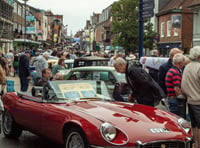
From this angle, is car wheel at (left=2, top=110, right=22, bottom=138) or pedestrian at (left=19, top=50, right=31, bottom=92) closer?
car wheel at (left=2, top=110, right=22, bottom=138)

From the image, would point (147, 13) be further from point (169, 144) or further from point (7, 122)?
point (169, 144)

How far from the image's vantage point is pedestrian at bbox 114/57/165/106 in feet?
23.5

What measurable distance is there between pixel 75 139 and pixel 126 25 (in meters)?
35.5

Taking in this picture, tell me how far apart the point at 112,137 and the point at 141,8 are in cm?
1001

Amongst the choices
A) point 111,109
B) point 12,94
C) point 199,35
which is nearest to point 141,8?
point 12,94

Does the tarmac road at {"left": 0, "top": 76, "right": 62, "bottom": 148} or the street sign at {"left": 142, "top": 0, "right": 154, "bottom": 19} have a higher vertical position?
the street sign at {"left": 142, "top": 0, "right": 154, "bottom": 19}

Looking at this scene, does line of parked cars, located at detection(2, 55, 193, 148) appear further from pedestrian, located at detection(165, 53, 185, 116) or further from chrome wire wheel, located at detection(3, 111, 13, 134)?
pedestrian, located at detection(165, 53, 185, 116)

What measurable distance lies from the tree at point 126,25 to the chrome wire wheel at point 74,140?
114 feet

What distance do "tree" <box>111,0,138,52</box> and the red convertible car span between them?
33.2m

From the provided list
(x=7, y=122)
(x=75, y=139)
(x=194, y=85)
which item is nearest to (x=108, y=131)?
(x=75, y=139)

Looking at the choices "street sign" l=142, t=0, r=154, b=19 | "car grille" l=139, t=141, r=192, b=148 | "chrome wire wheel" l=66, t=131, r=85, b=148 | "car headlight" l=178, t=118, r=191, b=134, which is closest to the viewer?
"car grille" l=139, t=141, r=192, b=148

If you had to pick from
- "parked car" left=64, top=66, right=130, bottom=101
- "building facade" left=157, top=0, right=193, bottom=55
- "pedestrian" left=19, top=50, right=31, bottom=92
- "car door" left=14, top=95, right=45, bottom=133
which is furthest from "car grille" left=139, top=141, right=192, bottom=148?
"building facade" left=157, top=0, right=193, bottom=55

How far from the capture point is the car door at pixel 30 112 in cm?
678

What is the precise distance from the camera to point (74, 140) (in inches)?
229
